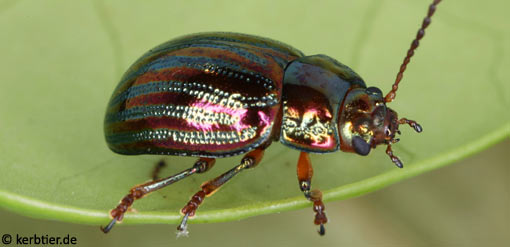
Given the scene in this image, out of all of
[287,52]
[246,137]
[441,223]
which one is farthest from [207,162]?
[441,223]

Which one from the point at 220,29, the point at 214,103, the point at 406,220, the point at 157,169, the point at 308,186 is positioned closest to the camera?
the point at 308,186

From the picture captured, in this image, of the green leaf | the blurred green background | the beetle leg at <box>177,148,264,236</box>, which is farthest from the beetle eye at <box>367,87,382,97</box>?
the blurred green background

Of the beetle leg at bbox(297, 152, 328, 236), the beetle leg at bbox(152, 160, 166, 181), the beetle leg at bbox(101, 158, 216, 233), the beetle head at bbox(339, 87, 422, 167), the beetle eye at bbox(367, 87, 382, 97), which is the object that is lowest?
the beetle leg at bbox(152, 160, 166, 181)

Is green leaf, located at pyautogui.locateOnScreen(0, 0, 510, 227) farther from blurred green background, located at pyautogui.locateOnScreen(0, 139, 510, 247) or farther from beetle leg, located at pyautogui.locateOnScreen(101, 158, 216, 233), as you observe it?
blurred green background, located at pyautogui.locateOnScreen(0, 139, 510, 247)

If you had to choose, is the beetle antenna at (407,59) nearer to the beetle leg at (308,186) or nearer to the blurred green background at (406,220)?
the beetle leg at (308,186)

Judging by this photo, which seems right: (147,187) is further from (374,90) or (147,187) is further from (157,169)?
(374,90)

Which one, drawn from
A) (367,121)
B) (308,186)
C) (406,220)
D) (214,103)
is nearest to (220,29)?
(214,103)
